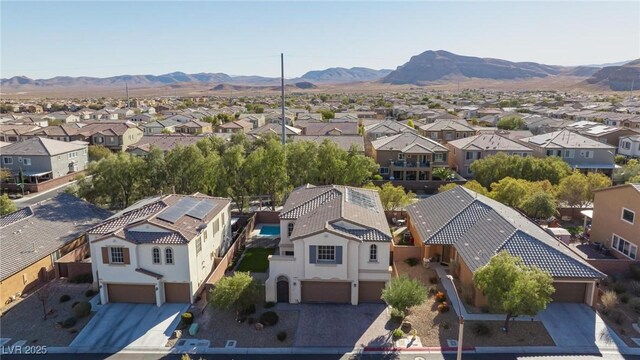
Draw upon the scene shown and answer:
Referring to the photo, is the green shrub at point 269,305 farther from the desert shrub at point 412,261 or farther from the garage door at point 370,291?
the desert shrub at point 412,261

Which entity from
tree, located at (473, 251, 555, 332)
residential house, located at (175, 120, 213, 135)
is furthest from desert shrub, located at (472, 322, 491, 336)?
residential house, located at (175, 120, 213, 135)

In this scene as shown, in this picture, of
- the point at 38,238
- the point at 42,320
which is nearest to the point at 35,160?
→ the point at 38,238

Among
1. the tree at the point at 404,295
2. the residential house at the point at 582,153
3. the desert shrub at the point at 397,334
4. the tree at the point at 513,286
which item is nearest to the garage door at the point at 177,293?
the tree at the point at 404,295

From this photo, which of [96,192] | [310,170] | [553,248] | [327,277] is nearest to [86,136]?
[96,192]

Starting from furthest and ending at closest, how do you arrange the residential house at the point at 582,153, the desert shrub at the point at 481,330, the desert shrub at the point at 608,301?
the residential house at the point at 582,153 → the desert shrub at the point at 608,301 → the desert shrub at the point at 481,330

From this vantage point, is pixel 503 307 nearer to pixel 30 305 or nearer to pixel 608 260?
pixel 608 260

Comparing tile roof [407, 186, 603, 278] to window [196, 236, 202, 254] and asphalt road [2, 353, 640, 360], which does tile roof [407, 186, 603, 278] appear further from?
window [196, 236, 202, 254]

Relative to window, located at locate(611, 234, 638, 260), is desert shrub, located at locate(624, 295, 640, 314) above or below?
below
